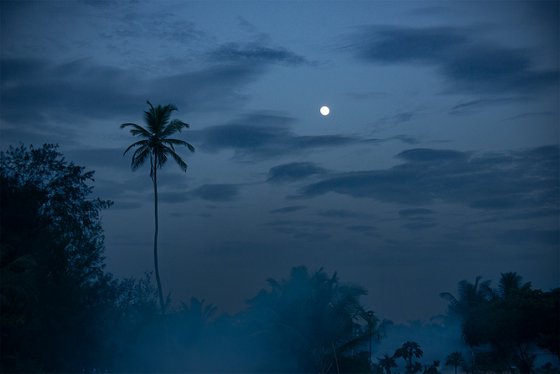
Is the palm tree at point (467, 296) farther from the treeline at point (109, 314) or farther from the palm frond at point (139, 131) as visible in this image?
the palm frond at point (139, 131)

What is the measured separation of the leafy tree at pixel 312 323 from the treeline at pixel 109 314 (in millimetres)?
76

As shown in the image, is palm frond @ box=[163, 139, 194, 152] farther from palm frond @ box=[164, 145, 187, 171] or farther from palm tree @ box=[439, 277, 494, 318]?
palm tree @ box=[439, 277, 494, 318]

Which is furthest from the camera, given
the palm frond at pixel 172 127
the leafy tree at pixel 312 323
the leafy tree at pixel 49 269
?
the leafy tree at pixel 312 323

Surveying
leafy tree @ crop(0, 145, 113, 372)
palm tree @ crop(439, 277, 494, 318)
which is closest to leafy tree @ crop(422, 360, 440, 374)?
palm tree @ crop(439, 277, 494, 318)

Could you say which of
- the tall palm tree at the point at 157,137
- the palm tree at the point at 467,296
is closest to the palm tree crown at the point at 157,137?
the tall palm tree at the point at 157,137

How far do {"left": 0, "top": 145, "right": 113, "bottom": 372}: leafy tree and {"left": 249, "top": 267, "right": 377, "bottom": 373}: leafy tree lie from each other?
12.0m

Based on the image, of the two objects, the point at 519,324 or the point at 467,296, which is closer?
the point at 519,324

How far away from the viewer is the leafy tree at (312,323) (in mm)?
41906

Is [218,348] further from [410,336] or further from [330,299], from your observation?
[410,336]

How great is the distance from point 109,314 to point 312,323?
13.8 metres

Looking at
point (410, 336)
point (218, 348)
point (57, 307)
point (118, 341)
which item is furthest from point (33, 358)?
Answer: point (410, 336)

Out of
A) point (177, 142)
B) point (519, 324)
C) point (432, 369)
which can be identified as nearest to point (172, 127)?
point (177, 142)

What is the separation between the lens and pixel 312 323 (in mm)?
42125

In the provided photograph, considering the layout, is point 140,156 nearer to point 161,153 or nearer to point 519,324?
point 161,153
